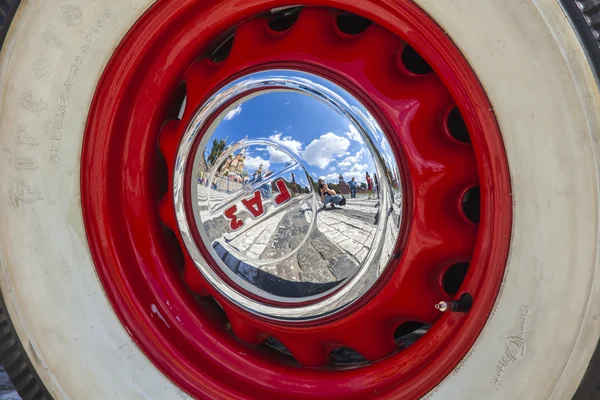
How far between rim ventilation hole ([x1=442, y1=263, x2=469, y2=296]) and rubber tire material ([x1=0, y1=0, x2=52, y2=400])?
2.86 feet

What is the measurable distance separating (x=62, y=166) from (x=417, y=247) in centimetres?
75

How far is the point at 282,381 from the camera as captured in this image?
103cm

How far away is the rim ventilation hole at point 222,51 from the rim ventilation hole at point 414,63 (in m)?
0.39

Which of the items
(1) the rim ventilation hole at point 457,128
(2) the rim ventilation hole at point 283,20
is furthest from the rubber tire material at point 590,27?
(2) the rim ventilation hole at point 283,20

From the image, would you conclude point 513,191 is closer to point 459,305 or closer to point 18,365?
point 459,305

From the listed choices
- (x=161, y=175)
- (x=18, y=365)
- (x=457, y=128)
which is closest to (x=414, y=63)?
(x=457, y=128)

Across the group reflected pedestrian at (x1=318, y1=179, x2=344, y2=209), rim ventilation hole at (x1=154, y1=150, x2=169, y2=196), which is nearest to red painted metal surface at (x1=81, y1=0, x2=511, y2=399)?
rim ventilation hole at (x1=154, y1=150, x2=169, y2=196)

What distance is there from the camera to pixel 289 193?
2.95 ft

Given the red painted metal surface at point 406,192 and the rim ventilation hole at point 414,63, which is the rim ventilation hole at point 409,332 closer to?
the red painted metal surface at point 406,192

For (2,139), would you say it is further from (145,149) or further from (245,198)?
(245,198)

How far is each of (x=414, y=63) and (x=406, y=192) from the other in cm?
25

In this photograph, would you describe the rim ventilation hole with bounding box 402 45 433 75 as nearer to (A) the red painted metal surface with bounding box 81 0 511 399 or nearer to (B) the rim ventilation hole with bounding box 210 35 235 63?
(A) the red painted metal surface with bounding box 81 0 511 399

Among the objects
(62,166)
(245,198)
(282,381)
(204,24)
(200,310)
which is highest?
(204,24)

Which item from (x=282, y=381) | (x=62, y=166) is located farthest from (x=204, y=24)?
(x=282, y=381)
